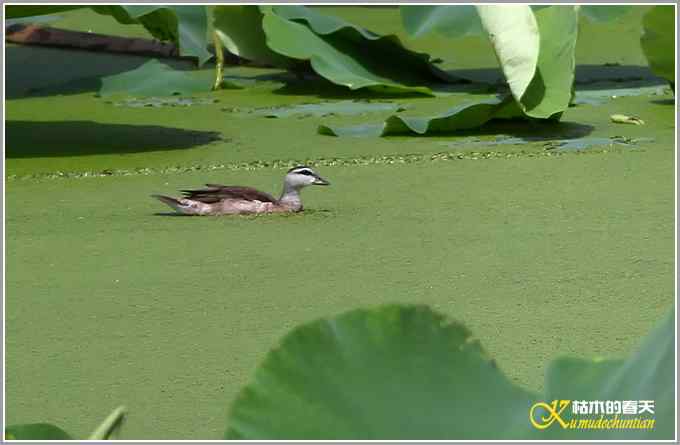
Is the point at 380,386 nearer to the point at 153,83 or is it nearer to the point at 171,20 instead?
the point at 171,20

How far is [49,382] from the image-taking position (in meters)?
2.14

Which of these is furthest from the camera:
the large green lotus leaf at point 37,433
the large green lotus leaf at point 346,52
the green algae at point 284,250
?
the large green lotus leaf at point 346,52

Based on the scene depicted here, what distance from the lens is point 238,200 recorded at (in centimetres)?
333

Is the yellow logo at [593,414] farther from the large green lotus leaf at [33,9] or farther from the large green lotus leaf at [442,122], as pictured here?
the large green lotus leaf at [442,122]

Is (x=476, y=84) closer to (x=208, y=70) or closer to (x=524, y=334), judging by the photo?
(x=208, y=70)

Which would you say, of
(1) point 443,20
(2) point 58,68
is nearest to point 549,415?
(1) point 443,20

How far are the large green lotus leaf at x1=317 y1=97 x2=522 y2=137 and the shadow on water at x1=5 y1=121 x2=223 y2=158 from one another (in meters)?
0.44

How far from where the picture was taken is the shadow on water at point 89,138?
4289 mm

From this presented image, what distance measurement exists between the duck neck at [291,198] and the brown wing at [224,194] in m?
0.03

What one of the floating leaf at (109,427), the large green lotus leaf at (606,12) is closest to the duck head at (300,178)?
the large green lotus leaf at (606,12)

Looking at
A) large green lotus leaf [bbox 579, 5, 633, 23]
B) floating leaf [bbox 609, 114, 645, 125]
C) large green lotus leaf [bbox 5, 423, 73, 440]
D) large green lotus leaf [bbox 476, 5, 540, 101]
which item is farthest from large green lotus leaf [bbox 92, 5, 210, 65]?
large green lotus leaf [bbox 5, 423, 73, 440]

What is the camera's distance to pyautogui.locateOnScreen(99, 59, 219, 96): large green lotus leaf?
208 inches

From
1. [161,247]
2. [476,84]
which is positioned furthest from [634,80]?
[161,247]

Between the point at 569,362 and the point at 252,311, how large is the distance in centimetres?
165
